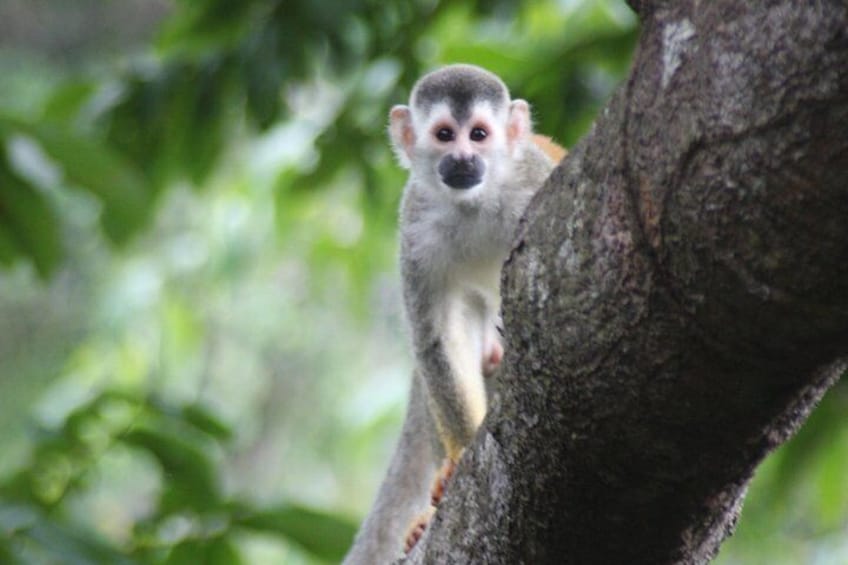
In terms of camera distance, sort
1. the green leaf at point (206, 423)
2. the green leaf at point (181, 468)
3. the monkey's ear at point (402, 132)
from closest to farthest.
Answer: the green leaf at point (181, 468) → the green leaf at point (206, 423) → the monkey's ear at point (402, 132)

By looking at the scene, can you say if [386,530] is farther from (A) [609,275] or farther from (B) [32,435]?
(A) [609,275]

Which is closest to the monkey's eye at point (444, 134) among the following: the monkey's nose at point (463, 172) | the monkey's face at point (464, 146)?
the monkey's face at point (464, 146)

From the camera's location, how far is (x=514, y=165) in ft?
10.8

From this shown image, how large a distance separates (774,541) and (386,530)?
235cm

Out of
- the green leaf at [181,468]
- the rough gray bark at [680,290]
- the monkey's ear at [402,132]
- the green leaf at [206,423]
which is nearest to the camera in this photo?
the rough gray bark at [680,290]

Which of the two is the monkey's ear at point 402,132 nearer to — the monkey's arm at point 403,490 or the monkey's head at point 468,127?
the monkey's head at point 468,127

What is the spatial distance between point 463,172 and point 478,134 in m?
0.15

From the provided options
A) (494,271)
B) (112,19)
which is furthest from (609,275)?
(112,19)

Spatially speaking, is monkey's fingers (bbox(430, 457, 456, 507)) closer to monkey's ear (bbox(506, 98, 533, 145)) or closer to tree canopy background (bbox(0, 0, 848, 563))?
tree canopy background (bbox(0, 0, 848, 563))

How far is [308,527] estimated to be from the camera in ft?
10.3

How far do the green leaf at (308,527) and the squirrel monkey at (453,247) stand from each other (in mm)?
200

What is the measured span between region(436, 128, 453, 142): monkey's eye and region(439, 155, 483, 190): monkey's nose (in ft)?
0.41

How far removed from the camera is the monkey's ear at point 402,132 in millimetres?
3625

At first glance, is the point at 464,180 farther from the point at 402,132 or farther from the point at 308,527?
the point at 308,527
